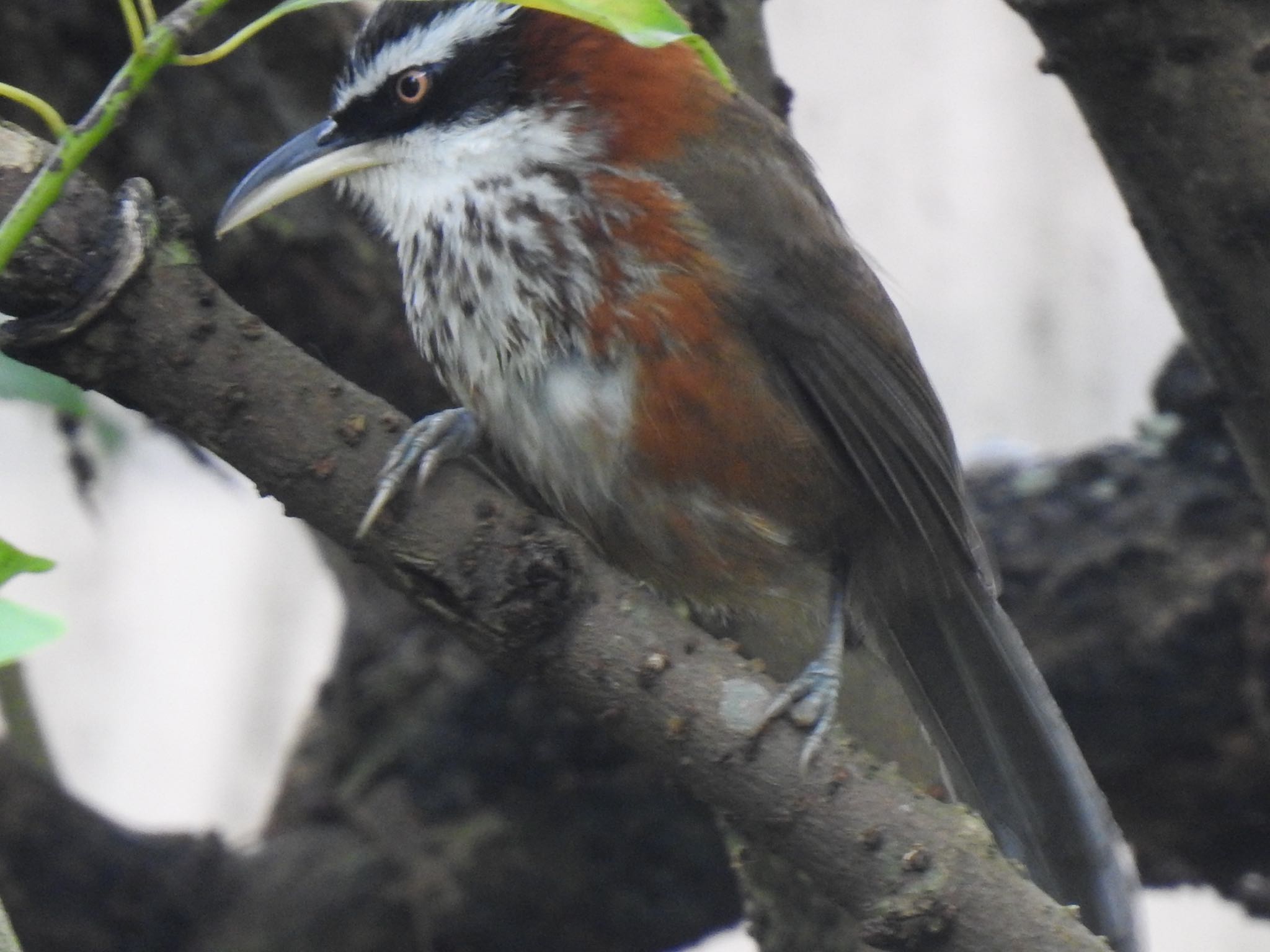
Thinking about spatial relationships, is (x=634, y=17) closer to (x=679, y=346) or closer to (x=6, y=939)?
(x=6, y=939)

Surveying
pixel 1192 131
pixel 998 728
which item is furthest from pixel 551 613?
pixel 1192 131

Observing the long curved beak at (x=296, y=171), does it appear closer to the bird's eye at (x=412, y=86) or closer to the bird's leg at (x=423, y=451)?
the bird's eye at (x=412, y=86)

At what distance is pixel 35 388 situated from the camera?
6.26 feet

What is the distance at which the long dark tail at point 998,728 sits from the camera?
92.5 inches

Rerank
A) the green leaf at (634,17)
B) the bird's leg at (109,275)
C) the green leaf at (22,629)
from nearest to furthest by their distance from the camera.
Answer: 1. the green leaf at (22,629)
2. the green leaf at (634,17)
3. the bird's leg at (109,275)

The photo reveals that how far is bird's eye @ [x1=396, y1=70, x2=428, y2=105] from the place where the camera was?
227cm

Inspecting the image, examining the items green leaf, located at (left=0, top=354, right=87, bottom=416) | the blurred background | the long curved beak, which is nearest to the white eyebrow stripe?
the long curved beak

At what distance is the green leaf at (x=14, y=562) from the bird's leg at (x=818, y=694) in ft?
2.91

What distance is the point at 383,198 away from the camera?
7.66ft

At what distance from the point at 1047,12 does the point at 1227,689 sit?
1.55 metres

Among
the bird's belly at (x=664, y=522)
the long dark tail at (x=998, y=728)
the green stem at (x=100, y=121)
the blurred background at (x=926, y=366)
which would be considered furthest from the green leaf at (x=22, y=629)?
the blurred background at (x=926, y=366)

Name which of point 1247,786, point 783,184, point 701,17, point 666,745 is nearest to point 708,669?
point 666,745

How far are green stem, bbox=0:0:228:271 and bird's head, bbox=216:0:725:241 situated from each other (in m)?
0.98

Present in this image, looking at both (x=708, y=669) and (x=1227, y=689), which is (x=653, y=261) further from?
(x=1227, y=689)
